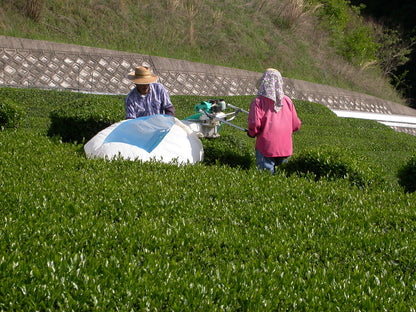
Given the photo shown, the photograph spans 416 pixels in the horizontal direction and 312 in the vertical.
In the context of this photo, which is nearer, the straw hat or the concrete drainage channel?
the straw hat

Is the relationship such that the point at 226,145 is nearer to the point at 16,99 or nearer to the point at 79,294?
the point at 79,294

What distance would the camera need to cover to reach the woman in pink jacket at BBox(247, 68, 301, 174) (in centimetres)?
606

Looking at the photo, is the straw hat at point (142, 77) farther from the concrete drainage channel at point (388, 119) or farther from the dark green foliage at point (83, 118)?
the concrete drainage channel at point (388, 119)

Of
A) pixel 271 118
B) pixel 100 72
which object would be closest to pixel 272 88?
pixel 271 118

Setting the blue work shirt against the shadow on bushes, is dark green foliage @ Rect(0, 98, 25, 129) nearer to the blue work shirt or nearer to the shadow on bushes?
the blue work shirt

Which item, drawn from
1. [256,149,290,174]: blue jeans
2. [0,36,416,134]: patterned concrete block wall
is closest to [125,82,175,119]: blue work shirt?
[256,149,290,174]: blue jeans

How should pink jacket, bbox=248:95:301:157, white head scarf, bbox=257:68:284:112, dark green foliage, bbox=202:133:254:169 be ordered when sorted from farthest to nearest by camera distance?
dark green foliage, bbox=202:133:254:169, pink jacket, bbox=248:95:301:157, white head scarf, bbox=257:68:284:112

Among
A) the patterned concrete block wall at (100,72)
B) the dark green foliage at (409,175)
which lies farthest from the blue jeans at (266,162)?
the patterned concrete block wall at (100,72)

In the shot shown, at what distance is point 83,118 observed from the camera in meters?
8.75

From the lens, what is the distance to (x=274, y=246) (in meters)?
3.74

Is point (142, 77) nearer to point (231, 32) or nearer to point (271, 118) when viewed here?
point (271, 118)

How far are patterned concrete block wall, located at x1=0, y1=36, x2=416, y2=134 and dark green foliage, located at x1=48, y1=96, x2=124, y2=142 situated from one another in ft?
25.3

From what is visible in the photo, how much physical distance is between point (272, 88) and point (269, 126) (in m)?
0.51

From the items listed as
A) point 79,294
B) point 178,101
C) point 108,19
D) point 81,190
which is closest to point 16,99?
point 178,101
